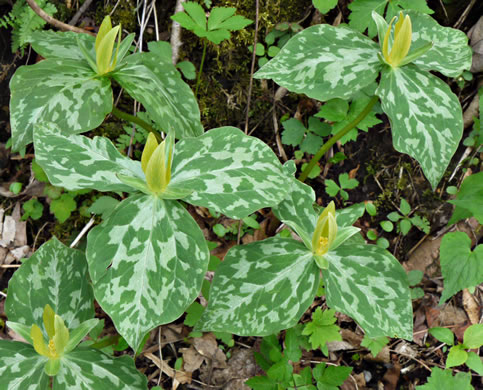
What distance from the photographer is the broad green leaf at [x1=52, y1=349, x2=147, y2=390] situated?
1551mm

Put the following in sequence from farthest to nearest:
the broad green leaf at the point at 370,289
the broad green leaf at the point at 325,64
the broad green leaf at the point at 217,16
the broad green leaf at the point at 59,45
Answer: the broad green leaf at the point at 217,16
the broad green leaf at the point at 59,45
the broad green leaf at the point at 325,64
the broad green leaf at the point at 370,289

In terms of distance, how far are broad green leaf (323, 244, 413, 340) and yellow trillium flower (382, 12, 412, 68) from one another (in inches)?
30.3

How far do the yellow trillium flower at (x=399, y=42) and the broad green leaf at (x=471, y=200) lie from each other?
2.32ft

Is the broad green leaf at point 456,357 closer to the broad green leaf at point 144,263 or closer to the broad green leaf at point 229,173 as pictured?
the broad green leaf at point 229,173

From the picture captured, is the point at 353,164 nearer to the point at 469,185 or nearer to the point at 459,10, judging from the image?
the point at 469,185

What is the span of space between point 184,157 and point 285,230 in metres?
0.88

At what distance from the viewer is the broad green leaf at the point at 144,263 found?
4.59ft

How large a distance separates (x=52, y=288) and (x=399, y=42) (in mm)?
1635

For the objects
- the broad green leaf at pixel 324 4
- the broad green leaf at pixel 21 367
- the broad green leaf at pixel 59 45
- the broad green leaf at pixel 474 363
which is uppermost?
the broad green leaf at pixel 324 4

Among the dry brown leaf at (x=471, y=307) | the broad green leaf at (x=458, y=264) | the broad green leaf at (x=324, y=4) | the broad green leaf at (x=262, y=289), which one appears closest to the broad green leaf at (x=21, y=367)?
the broad green leaf at (x=262, y=289)

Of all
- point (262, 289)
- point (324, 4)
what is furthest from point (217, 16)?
point (262, 289)

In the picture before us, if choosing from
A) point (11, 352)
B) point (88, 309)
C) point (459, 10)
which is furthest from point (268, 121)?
point (11, 352)

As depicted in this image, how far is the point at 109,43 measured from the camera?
1729 millimetres

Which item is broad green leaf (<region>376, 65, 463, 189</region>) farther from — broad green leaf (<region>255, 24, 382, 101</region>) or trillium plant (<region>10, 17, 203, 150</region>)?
trillium plant (<region>10, 17, 203, 150</region>)
